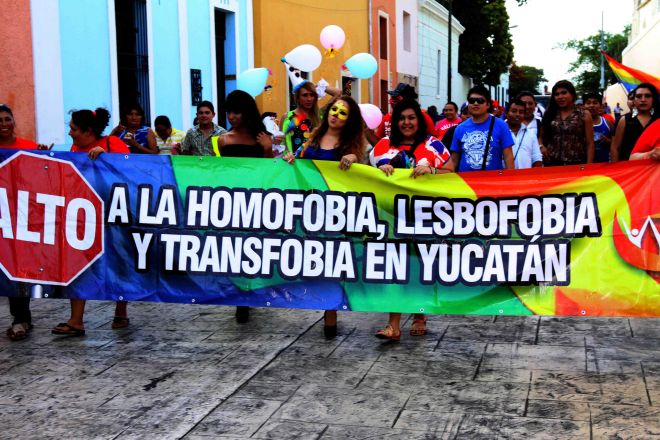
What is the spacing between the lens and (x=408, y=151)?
6.56 m

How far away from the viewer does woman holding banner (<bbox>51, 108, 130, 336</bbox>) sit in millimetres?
6688

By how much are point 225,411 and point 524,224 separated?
224 cm

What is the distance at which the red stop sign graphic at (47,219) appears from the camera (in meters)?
6.47

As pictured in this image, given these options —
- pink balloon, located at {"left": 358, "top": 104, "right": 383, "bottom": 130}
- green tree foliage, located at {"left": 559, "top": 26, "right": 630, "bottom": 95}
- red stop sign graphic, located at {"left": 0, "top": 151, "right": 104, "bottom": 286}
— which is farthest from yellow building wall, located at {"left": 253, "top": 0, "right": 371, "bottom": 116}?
green tree foliage, located at {"left": 559, "top": 26, "right": 630, "bottom": 95}

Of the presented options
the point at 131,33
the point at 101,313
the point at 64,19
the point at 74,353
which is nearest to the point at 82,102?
the point at 64,19

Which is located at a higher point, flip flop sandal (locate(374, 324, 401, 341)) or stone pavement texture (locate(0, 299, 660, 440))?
flip flop sandal (locate(374, 324, 401, 341))

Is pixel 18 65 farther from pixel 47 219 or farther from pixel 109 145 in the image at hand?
pixel 47 219

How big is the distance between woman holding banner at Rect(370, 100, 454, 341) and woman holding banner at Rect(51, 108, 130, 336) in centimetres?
194

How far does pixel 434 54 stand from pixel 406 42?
514cm

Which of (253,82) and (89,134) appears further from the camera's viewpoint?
(253,82)

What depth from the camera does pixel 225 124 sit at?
17.3 m

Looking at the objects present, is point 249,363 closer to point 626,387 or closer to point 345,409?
point 345,409

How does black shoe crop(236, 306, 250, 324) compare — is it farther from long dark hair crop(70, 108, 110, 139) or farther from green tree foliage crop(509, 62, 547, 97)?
green tree foliage crop(509, 62, 547, 97)

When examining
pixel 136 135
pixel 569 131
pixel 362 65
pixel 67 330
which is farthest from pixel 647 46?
pixel 67 330
